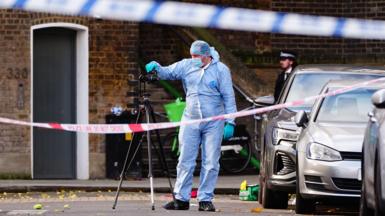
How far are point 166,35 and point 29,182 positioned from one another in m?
4.35

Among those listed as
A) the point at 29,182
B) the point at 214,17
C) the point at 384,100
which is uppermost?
the point at 214,17

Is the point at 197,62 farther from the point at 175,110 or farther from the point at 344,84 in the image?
the point at 175,110

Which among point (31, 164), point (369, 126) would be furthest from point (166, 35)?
point (369, 126)

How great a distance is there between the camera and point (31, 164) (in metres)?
22.3

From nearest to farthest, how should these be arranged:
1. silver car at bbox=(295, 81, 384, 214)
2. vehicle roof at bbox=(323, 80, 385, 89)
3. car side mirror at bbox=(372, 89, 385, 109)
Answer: car side mirror at bbox=(372, 89, 385, 109)
silver car at bbox=(295, 81, 384, 214)
vehicle roof at bbox=(323, 80, 385, 89)

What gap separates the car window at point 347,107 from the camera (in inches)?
583

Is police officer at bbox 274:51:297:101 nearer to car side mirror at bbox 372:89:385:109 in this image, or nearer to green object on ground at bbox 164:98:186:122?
green object on ground at bbox 164:98:186:122

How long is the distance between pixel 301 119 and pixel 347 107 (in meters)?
0.62

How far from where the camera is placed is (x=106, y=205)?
1642 cm

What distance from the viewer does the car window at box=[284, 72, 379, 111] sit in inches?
640

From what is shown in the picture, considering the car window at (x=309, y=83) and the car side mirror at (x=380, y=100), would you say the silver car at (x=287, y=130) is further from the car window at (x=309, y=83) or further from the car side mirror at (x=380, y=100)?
the car side mirror at (x=380, y=100)

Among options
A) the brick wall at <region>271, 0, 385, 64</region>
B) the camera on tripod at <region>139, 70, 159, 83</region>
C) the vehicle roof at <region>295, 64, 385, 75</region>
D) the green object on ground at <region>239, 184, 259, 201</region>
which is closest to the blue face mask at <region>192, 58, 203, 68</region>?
the camera on tripod at <region>139, 70, 159, 83</region>

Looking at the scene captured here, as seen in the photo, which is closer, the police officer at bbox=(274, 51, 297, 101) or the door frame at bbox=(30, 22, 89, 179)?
the police officer at bbox=(274, 51, 297, 101)

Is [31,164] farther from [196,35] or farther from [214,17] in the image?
[214,17]
